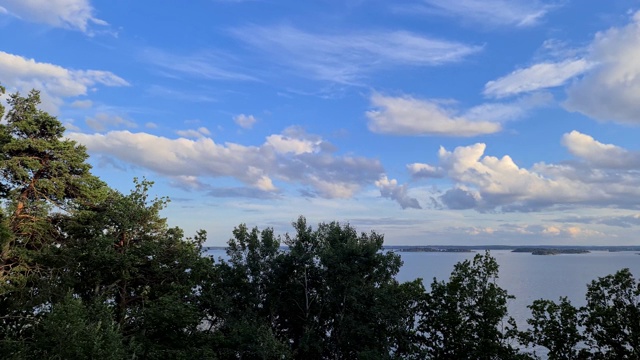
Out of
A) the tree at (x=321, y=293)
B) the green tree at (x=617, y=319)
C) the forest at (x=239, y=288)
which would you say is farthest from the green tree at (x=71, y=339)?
the green tree at (x=617, y=319)

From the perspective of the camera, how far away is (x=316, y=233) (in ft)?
110

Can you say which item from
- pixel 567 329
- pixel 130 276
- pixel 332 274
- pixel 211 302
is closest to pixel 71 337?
pixel 130 276

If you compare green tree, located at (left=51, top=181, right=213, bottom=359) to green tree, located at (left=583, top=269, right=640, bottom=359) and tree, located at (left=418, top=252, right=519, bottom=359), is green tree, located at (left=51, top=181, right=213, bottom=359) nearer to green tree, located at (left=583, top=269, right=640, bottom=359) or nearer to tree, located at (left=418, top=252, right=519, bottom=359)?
tree, located at (left=418, top=252, right=519, bottom=359)

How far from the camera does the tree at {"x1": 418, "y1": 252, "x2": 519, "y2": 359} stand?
87.2 ft

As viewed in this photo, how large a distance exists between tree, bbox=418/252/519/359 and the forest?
2.9 inches

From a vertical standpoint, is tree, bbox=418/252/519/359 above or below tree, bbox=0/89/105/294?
below

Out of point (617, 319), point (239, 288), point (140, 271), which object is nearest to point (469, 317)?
point (617, 319)

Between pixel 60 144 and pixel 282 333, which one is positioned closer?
pixel 60 144

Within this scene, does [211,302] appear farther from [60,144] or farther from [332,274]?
[60,144]

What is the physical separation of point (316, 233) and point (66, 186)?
56.9 feet

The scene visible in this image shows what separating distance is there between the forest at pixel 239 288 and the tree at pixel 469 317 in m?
0.07

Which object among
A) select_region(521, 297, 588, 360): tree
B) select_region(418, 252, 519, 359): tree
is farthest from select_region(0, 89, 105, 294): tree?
select_region(521, 297, 588, 360): tree

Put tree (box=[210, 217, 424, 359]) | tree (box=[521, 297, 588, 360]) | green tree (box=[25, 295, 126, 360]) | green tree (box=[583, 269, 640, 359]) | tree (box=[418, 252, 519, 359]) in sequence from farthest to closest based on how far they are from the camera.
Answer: tree (box=[210, 217, 424, 359]) → tree (box=[418, 252, 519, 359]) → tree (box=[521, 297, 588, 360]) → green tree (box=[583, 269, 640, 359]) → green tree (box=[25, 295, 126, 360])

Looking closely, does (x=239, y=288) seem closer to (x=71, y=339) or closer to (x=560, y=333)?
(x=71, y=339)
